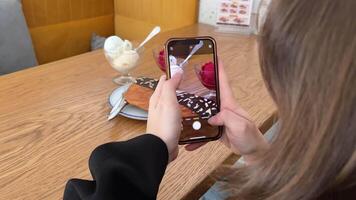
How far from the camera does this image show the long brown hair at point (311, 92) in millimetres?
394

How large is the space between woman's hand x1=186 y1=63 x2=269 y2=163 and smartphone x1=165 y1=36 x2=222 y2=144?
0.5 inches

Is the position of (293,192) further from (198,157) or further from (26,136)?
(26,136)

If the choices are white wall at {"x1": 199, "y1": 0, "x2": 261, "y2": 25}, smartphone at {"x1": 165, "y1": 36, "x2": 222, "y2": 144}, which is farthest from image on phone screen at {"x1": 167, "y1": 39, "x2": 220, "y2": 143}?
white wall at {"x1": 199, "y1": 0, "x2": 261, "y2": 25}

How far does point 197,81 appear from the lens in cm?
81

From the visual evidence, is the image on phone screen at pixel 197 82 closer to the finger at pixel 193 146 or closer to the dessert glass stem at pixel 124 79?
the finger at pixel 193 146

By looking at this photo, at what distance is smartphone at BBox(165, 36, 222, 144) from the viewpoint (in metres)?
0.78

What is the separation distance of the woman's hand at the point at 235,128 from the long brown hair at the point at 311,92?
0.84 feet

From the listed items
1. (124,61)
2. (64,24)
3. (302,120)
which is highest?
(302,120)

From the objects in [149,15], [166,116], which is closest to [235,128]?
[166,116]

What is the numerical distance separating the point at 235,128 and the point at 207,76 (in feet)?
0.41

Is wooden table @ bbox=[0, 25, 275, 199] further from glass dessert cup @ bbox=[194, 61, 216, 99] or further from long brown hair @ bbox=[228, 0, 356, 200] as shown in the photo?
long brown hair @ bbox=[228, 0, 356, 200]

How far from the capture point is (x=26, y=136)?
0.86m

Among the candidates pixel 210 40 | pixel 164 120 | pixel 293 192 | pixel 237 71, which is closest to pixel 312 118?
pixel 293 192

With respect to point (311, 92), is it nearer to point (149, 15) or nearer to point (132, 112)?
point (132, 112)
